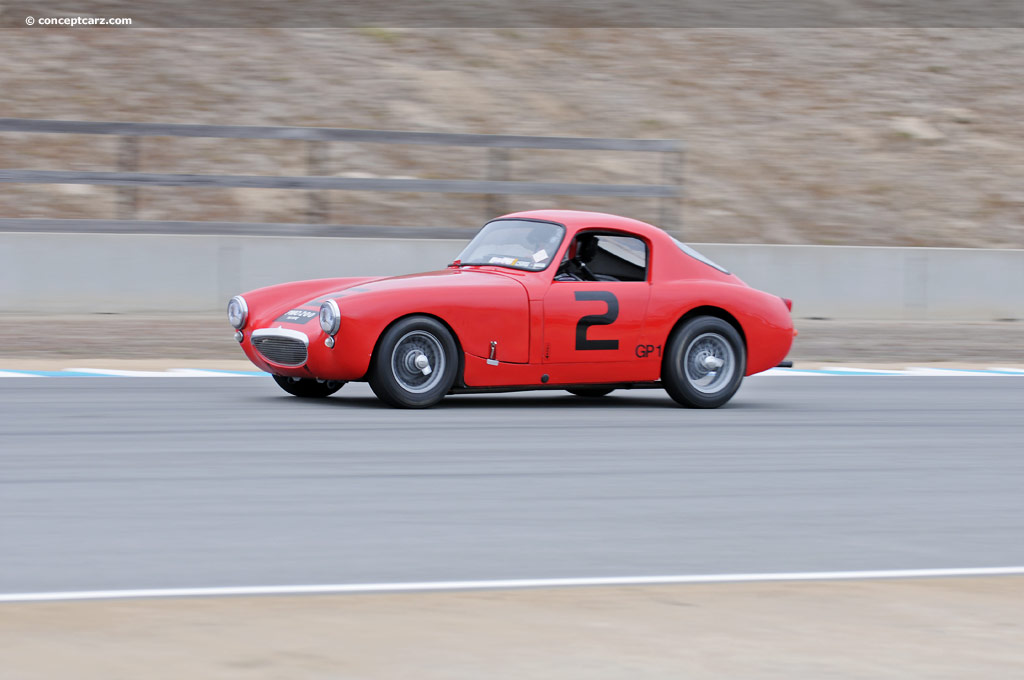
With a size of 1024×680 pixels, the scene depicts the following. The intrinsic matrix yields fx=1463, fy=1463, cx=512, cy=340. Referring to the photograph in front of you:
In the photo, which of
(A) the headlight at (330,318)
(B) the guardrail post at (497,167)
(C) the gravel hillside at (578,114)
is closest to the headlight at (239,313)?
(A) the headlight at (330,318)

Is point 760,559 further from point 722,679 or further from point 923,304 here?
point 923,304

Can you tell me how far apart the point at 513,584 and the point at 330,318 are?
4.34 meters

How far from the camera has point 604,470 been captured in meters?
7.32

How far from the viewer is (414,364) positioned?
9211mm

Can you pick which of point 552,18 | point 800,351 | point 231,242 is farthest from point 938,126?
point 231,242

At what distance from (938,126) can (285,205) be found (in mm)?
11733

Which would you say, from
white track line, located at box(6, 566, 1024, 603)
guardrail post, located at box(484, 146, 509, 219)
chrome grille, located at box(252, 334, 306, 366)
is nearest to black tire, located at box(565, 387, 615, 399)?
chrome grille, located at box(252, 334, 306, 366)

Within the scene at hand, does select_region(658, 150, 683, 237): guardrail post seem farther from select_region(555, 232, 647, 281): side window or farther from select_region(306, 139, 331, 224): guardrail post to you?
select_region(555, 232, 647, 281): side window

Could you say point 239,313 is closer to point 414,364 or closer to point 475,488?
point 414,364

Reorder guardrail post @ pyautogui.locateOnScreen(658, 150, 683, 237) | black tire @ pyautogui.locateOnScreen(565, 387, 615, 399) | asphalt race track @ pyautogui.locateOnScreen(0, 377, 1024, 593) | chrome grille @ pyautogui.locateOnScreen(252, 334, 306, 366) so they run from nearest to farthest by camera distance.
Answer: asphalt race track @ pyautogui.locateOnScreen(0, 377, 1024, 593) → chrome grille @ pyautogui.locateOnScreen(252, 334, 306, 366) → black tire @ pyautogui.locateOnScreen(565, 387, 615, 399) → guardrail post @ pyautogui.locateOnScreen(658, 150, 683, 237)

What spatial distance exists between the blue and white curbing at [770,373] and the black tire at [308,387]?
152 cm

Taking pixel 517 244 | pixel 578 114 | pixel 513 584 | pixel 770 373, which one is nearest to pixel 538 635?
pixel 513 584

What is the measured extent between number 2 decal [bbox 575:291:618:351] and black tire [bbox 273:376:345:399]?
1.75 metres

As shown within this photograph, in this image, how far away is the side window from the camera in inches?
387
